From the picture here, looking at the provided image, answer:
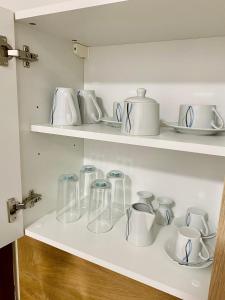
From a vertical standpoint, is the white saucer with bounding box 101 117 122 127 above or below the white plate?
above

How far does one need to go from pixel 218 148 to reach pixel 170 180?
0.32 metres

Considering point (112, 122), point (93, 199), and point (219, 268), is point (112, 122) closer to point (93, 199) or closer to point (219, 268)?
point (93, 199)

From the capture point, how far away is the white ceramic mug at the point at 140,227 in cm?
65

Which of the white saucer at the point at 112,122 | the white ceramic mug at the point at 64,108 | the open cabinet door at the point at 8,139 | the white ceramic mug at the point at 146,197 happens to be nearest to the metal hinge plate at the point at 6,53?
the open cabinet door at the point at 8,139

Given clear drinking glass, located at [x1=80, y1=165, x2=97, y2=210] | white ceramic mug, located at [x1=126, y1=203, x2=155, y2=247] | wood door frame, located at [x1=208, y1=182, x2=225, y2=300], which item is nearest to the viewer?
wood door frame, located at [x1=208, y1=182, x2=225, y2=300]

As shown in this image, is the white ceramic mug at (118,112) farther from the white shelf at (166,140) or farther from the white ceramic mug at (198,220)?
the white ceramic mug at (198,220)

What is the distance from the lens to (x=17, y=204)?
2.15 ft

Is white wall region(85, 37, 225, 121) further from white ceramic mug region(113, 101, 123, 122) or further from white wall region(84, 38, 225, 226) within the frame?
white ceramic mug region(113, 101, 123, 122)

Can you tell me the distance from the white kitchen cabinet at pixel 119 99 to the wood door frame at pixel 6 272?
0.26m

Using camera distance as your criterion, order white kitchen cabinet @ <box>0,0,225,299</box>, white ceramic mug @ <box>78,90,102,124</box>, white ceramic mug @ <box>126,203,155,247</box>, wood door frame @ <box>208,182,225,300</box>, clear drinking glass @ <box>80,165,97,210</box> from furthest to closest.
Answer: clear drinking glass @ <box>80,165,97,210</box>
white ceramic mug @ <box>78,90,102,124</box>
white ceramic mug @ <box>126,203,155,247</box>
white kitchen cabinet @ <box>0,0,225,299</box>
wood door frame @ <box>208,182,225,300</box>

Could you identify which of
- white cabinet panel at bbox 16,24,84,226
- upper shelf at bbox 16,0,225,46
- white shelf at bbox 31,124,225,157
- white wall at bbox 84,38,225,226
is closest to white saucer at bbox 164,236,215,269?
white wall at bbox 84,38,225,226

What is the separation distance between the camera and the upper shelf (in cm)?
49

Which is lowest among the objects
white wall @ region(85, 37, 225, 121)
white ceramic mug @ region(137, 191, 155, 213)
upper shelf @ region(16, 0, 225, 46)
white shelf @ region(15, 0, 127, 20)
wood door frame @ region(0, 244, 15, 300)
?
wood door frame @ region(0, 244, 15, 300)

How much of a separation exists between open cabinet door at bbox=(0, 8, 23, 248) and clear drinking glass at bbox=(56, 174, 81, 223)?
0.54 ft
